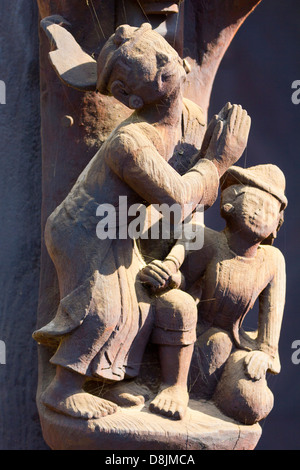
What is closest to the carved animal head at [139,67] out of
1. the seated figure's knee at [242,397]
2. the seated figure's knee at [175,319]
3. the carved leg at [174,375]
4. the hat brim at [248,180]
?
the hat brim at [248,180]

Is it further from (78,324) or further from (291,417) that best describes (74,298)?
(291,417)

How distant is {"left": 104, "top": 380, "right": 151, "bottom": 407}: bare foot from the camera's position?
2.28 metres

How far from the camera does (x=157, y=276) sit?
7.50ft

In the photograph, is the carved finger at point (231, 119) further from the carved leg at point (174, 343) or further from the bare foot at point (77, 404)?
the bare foot at point (77, 404)

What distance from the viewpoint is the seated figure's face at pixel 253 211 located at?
2.38 m

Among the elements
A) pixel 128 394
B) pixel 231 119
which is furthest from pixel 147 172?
pixel 128 394

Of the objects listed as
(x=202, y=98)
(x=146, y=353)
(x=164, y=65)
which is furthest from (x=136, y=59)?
(x=146, y=353)

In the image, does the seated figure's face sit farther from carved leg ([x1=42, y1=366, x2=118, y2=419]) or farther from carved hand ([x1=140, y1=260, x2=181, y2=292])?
carved leg ([x1=42, y1=366, x2=118, y2=419])

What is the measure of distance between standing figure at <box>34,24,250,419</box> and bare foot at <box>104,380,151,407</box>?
0.02 meters

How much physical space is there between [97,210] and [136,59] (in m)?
0.35

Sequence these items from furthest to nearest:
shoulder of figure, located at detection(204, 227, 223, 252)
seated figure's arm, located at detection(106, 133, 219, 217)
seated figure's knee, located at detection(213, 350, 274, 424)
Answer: shoulder of figure, located at detection(204, 227, 223, 252) < seated figure's knee, located at detection(213, 350, 274, 424) < seated figure's arm, located at detection(106, 133, 219, 217)

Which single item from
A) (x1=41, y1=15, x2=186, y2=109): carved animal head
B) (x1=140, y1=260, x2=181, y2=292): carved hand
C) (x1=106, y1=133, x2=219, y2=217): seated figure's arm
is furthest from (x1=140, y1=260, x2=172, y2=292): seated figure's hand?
(x1=41, y1=15, x2=186, y2=109): carved animal head

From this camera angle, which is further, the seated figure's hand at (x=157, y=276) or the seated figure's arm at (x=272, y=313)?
the seated figure's arm at (x=272, y=313)

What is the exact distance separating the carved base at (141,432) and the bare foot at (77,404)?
2 centimetres
